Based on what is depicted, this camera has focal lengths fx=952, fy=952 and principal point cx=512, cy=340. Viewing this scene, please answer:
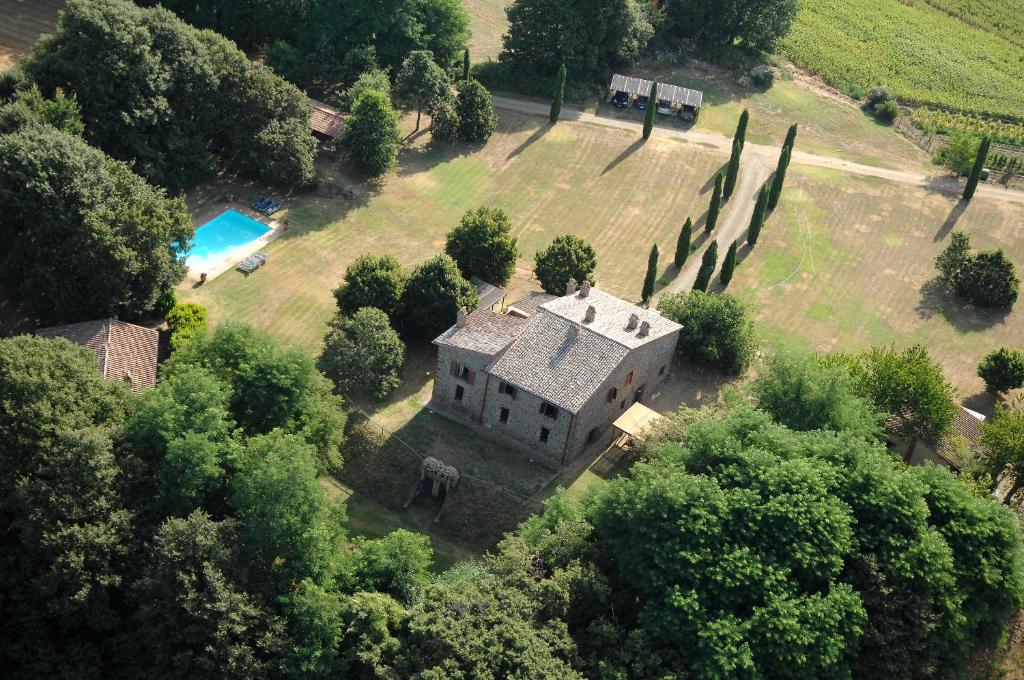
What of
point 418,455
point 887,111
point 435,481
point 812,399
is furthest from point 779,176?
point 435,481

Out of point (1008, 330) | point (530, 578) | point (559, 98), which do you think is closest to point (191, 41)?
point (559, 98)

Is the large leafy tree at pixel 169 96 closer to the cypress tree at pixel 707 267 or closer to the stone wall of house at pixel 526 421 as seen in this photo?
the stone wall of house at pixel 526 421

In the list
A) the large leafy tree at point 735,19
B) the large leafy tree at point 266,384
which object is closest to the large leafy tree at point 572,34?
the large leafy tree at point 735,19

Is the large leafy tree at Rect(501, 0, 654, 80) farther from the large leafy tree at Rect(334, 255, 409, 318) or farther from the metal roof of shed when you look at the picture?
the large leafy tree at Rect(334, 255, 409, 318)

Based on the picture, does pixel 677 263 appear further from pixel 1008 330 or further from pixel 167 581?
pixel 167 581

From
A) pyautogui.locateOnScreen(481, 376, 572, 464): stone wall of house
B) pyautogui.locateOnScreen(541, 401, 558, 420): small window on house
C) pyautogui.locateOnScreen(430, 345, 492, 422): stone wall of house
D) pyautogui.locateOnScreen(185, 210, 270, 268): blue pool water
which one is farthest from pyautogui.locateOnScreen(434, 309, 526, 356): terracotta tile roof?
pyautogui.locateOnScreen(185, 210, 270, 268): blue pool water

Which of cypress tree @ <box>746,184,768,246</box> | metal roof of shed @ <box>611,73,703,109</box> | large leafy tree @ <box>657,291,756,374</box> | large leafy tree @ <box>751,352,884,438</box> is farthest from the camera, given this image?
metal roof of shed @ <box>611,73,703,109</box>

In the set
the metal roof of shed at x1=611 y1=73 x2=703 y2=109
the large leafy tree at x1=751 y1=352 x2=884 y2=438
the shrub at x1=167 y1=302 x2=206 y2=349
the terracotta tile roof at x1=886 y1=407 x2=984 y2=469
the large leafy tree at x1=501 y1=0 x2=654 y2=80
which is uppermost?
the large leafy tree at x1=501 y1=0 x2=654 y2=80
